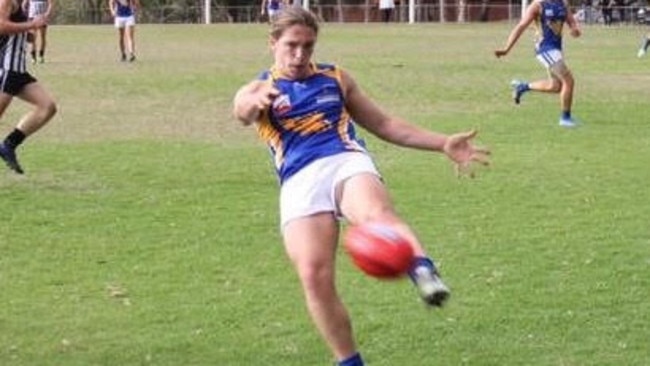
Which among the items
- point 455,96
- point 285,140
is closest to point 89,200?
point 285,140

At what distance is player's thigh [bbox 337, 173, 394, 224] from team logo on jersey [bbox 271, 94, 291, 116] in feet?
1.69

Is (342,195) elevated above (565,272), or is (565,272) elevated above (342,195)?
(342,195)

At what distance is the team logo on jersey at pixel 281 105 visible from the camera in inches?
289

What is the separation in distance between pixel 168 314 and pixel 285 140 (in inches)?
74.2

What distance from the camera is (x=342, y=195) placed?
7.14m

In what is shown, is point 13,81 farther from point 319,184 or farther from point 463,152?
point 463,152

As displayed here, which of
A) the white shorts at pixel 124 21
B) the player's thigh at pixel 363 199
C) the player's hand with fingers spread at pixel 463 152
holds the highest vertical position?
the player's hand with fingers spread at pixel 463 152

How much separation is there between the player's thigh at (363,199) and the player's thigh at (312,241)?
115 mm

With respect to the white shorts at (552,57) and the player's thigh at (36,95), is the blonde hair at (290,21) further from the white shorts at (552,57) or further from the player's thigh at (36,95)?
the white shorts at (552,57)

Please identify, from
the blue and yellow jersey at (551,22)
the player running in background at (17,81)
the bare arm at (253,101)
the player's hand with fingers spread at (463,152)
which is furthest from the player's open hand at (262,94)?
the blue and yellow jersey at (551,22)

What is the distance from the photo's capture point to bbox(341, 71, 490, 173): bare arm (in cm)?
735

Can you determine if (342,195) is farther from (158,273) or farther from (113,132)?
(113,132)

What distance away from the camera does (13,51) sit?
45.5ft

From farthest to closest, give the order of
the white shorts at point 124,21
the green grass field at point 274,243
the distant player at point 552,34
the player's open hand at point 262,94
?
the white shorts at point 124,21 < the distant player at point 552,34 < the green grass field at point 274,243 < the player's open hand at point 262,94
